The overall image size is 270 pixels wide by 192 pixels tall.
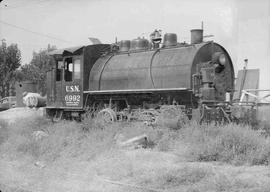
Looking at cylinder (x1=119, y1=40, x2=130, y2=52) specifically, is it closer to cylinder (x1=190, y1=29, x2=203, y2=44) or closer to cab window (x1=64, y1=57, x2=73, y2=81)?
cab window (x1=64, y1=57, x2=73, y2=81)

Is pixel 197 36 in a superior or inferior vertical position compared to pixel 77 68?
superior

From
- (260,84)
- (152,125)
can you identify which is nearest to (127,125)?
(152,125)

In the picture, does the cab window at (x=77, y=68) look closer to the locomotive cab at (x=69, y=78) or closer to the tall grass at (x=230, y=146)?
the locomotive cab at (x=69, y=78)

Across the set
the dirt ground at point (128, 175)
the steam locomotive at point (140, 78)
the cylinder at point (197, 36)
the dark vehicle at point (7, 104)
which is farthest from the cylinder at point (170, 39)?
the dark vehicle at point (7, 104)

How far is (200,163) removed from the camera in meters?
7.81

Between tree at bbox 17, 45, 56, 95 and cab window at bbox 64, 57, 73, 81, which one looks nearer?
cab window at bbox 64, 57, 73, 81

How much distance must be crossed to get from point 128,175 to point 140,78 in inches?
255

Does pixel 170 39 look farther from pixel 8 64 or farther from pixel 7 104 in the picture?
pixel 8 64

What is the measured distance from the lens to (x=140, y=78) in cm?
1345

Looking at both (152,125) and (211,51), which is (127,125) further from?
(211,51)

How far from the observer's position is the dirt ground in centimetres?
630

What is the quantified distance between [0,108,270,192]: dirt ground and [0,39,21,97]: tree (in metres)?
34.5

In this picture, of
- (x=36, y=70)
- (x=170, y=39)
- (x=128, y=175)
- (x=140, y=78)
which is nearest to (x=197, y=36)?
(x=170, y=39)

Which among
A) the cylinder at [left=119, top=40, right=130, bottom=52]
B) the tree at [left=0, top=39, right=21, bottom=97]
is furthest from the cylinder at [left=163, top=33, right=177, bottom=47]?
the tree at [left=0, top=39, right=21, bottom=97]
